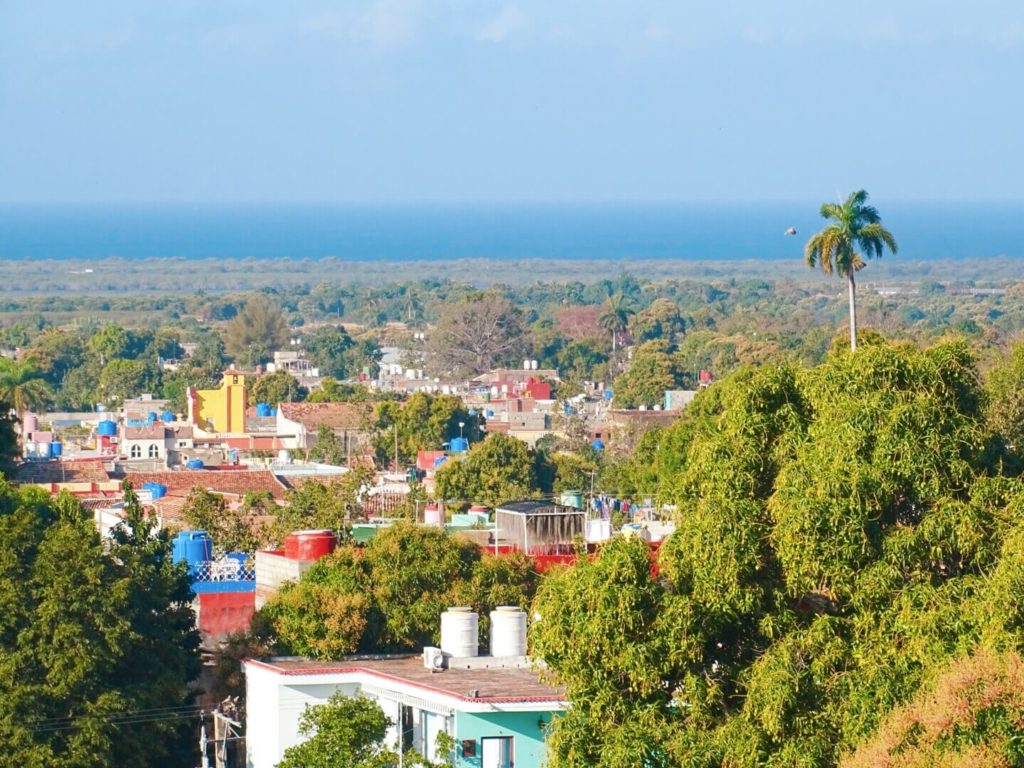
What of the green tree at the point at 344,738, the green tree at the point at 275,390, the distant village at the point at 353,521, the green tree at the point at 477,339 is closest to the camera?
the green tree at the point at 344,738

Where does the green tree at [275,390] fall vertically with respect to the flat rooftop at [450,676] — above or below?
below

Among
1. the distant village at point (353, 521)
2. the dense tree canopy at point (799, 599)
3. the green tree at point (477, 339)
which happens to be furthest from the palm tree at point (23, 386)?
the dense tree canopy at point (799, 599)

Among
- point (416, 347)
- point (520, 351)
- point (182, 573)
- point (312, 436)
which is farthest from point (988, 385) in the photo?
point (416, 347)

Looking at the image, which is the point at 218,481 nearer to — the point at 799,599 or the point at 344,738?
the point at 344,738

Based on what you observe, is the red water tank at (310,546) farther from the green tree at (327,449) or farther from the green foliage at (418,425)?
the green foliage at (418,425)

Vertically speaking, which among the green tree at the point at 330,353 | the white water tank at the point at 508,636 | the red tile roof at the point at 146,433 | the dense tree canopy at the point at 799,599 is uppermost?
the dense tree canopy at the point at 799,599

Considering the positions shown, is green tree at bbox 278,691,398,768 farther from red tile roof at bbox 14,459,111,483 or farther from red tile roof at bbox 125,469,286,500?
red tile roof at bbox 14,459,111,483
